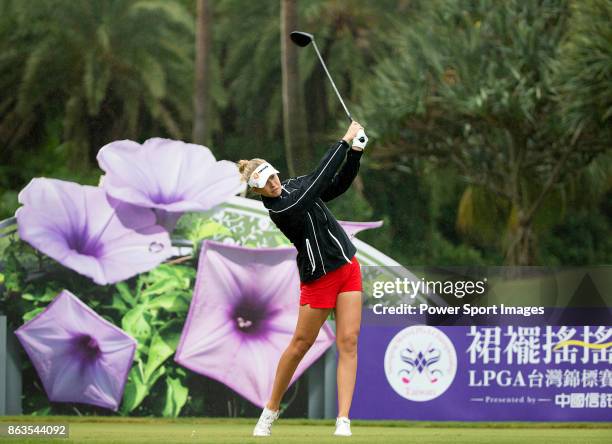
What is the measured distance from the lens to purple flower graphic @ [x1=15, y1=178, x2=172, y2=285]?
27.2ft

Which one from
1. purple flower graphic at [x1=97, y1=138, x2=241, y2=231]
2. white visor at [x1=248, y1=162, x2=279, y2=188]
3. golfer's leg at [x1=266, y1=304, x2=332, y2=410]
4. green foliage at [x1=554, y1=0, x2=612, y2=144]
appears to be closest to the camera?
white visor at [x1=248, y1=162, x2=279, y2=188]

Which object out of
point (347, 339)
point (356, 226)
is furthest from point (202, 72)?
point (347, 339)

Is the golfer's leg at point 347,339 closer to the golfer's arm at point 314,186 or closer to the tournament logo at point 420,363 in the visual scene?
the golfer's arm at point 314,186

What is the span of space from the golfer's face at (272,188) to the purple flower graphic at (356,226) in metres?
2.37

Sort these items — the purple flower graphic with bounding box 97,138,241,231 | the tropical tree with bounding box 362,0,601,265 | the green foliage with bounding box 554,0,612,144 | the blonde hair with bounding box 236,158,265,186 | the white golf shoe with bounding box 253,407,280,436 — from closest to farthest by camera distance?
the blonde hair with bounding box 236,158,265,186, the white golf shoe with bounding box 253,407,280,436, the green foliage with bounding box 554,0,612,144, the tropical tree with bounding box 362,0,601,265, the purple flower graphic with bounding box 97,138,241,231

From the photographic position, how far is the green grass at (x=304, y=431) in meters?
6.32

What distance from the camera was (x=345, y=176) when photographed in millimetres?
6160

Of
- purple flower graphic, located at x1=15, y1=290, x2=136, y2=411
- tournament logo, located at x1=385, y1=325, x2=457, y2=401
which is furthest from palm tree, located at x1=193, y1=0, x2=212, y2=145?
tournament logo, located at x1=385, y1=325, x2=457, y2=401

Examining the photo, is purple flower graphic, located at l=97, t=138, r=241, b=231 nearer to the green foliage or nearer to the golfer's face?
the golfer's face

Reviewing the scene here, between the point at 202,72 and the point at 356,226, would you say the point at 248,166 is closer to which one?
the point at 356,226

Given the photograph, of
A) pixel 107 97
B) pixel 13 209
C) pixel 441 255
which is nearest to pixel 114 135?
pixel 107 97

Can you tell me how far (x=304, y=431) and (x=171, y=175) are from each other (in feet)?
7.70

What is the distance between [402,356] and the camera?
26.9ft

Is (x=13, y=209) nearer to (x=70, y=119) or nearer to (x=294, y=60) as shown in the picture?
(x=70, y=119)
